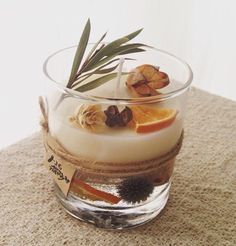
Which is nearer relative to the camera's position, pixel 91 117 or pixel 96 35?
pixel 91 117

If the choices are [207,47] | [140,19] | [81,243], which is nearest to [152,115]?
[81,243]

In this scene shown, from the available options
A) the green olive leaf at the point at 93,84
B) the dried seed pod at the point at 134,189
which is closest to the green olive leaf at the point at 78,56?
the green olive leaf at the point at 93,84

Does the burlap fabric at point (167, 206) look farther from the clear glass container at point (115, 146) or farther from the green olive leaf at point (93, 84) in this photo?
the green olive leaf at point (93, 84)

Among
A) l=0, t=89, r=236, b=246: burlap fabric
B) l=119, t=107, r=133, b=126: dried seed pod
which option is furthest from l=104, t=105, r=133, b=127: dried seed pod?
l=0, t=89, r=236, b=246: burlap fabric

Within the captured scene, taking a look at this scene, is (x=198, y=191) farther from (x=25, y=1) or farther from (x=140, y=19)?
(x=140, y=19)

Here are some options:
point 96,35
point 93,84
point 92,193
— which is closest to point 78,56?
point 93,84

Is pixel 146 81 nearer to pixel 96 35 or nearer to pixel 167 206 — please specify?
pixel 167 206

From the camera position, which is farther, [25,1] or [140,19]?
[140,19]
